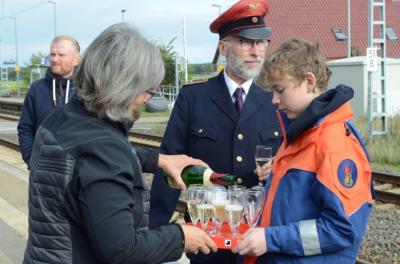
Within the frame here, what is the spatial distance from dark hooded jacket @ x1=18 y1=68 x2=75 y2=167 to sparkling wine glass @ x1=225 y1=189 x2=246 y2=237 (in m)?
3.84

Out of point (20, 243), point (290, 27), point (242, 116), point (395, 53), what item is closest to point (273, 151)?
point (242, 116)

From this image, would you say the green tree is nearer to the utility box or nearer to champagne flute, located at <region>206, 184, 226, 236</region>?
the utility box

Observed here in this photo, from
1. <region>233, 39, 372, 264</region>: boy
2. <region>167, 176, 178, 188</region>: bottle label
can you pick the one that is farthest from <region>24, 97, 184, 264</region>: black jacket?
<region>167, 176, 178, 188</region>: bottle label

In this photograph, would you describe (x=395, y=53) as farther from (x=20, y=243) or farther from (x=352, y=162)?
(x=352, y=162)

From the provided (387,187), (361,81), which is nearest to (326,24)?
(361,81)

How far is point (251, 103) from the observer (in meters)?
3.36

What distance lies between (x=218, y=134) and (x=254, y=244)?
3.38 ft

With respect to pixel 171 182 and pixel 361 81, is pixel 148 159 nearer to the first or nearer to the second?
pixel 171 182

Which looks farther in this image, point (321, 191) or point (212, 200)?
point (212, 200)

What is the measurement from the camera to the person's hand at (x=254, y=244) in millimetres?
2444

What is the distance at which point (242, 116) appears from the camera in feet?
11.0

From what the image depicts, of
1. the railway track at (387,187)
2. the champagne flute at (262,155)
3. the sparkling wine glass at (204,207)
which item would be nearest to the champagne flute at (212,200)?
the sparkling wine glass at (204,207)

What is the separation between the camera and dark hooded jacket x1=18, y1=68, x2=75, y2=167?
239 inches

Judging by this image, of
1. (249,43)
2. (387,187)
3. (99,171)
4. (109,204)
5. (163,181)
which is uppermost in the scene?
(249,43)
